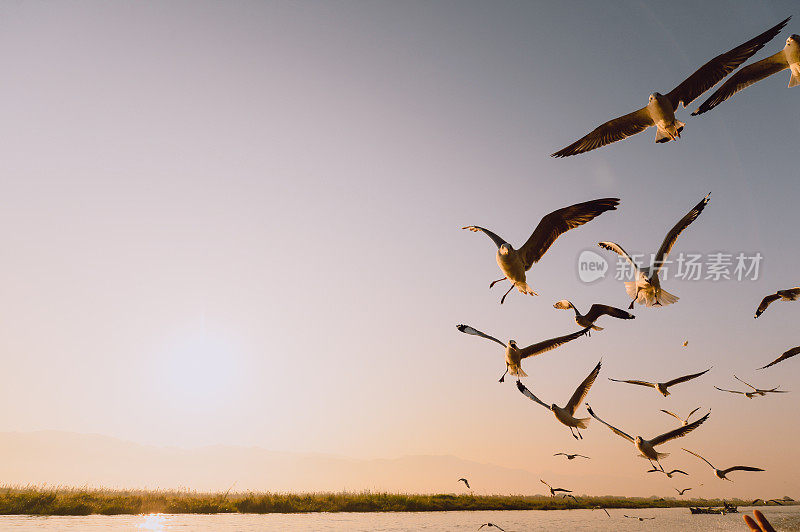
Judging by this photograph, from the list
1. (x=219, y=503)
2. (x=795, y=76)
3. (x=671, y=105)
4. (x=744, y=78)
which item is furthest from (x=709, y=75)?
(x=219, y=503)

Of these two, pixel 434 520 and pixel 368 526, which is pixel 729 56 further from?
pixel 434 520

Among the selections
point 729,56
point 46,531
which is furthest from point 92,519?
point 729,56

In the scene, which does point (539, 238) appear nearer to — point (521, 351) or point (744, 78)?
point (521, 351)

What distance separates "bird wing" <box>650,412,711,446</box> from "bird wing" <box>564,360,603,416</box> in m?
1.69

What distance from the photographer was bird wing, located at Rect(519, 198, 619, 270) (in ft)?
29.6

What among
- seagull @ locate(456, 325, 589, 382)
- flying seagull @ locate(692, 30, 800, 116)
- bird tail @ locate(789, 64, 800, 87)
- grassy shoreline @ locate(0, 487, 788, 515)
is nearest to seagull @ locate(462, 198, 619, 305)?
seagull @ locate(456, 325, 589, 382)

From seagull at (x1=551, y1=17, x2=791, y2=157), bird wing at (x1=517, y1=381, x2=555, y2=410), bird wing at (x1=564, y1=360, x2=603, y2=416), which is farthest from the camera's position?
bird wing at (x1=564, y1=360, x2=603, y2=416)

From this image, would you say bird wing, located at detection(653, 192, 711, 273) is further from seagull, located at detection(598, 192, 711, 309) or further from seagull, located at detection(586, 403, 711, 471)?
seagull, located at detection(586, 403, 711, 471)

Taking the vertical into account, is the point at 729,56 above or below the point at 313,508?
above

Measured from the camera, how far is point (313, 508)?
41.3 meters

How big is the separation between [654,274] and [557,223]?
5.94ft

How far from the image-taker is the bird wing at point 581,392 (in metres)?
11.7

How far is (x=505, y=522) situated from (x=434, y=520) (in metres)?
5.19

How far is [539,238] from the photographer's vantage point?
30.4ft
